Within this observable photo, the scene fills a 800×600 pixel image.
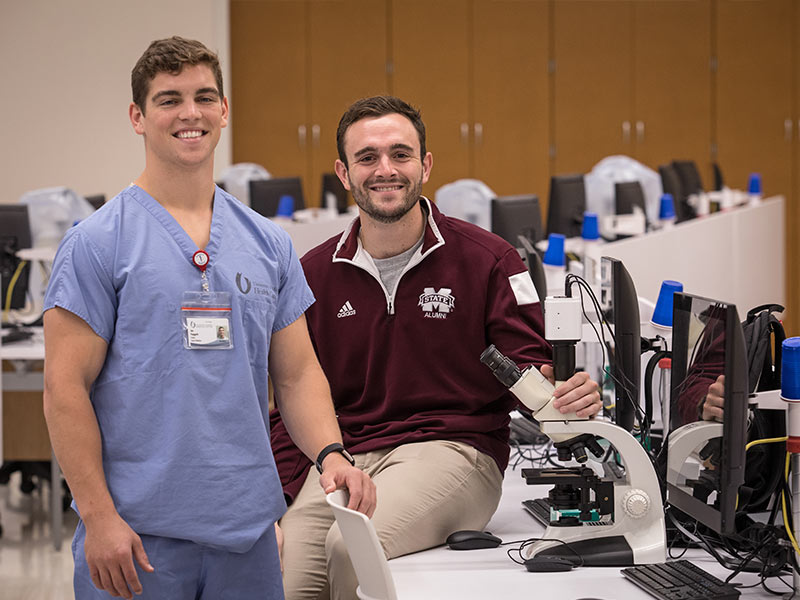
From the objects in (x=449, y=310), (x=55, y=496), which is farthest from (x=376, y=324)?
(x=55, y=496)

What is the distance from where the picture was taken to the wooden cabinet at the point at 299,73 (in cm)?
787

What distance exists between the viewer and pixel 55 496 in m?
3.61

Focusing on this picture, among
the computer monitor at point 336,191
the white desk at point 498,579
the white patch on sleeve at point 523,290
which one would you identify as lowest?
the white desk at point 498,579

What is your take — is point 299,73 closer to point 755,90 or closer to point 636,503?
point 755,90

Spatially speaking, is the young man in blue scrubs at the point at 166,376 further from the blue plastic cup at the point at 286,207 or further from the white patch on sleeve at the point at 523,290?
the blue plastic cup at the point at 286,207

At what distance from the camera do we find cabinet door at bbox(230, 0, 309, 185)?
25.8 ft

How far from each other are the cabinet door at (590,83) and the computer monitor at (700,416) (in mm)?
6603

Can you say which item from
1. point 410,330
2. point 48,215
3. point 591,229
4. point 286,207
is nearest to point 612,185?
point 591,229

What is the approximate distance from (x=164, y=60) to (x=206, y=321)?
A: 15.1 inches

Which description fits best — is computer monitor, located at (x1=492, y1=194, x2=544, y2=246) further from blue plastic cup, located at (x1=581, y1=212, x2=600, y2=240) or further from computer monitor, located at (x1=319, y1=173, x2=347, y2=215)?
computer monitor, located at (x1=319, y1=173, x2=347, y2=215)

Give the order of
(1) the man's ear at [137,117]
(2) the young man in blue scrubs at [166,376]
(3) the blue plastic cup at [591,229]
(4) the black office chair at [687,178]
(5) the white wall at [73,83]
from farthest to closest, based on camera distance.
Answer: (5) the white wall at [73,83] → (4) the black office chair at [687,178] → (3) the blue plastic cup at [591,229] → (1) the man's ear at [137,117] → (2) the young man in blue scrubs at [166,376]

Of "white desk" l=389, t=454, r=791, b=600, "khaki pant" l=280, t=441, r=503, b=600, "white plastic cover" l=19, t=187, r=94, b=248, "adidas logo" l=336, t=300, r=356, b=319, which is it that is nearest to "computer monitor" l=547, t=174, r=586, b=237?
"white plastic cover" l=19, t=187, r=94, b=248

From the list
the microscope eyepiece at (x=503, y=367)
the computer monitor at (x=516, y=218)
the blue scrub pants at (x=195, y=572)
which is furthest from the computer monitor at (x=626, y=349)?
the computer monitor at (x=516, y=218)

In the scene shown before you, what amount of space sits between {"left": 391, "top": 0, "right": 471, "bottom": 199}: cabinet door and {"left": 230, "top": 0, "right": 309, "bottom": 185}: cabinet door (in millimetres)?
770
